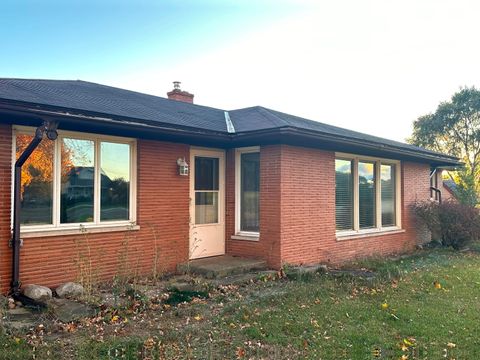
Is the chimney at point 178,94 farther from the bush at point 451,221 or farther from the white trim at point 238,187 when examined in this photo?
the bush at point 451,221

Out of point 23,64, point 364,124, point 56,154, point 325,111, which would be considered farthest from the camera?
point 364,124

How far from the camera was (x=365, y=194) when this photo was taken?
11.0m

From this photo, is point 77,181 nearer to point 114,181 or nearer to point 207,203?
point 114,181

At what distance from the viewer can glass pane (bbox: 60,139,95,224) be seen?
669cm

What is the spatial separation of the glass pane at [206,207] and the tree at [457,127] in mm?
22773

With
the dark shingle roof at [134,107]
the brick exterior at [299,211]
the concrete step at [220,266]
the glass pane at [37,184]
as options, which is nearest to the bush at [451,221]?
the dark shingle roof at [134,107]

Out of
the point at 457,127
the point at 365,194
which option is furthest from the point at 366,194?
the point at 457,127

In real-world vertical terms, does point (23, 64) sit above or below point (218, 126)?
above

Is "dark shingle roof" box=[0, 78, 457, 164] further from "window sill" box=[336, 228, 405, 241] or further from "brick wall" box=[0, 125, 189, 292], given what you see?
"window sill" box=[336, 228, 405, 241]

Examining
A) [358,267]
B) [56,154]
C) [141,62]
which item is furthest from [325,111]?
[56,154]

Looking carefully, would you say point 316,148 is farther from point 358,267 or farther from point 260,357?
point 260,357

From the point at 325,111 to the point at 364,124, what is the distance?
20.3 feet

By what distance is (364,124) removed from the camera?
1400 inches

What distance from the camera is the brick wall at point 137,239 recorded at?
611 cm
